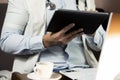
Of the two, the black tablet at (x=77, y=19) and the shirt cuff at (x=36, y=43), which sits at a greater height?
the black tablet at (x=77, y=19)

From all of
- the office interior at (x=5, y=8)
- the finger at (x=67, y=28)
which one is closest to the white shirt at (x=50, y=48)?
the finger at (x=67, y=28)

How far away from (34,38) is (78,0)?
14.9 inches

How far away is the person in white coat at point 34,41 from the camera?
3.65 feet

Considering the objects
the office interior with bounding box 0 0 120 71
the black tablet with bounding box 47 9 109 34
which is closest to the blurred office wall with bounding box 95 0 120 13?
the office interior with bounding box 0 0 120 71

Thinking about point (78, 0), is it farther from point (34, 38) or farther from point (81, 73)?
point (81, 73)

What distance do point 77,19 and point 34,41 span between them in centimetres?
27

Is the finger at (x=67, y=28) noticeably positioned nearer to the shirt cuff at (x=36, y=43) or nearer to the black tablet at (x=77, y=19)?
the black tablet at (x=77, y=19)

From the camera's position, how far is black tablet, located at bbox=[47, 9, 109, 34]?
882 millimetres

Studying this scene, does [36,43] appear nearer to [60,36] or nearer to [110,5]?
[60,36]

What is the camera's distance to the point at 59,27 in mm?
984

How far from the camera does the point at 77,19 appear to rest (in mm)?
918

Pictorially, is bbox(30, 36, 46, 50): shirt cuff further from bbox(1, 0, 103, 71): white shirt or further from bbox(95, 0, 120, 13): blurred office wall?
bbox(95, 0, 120, 13): blurred office wall

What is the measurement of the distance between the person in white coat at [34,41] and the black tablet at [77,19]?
0.35 ft

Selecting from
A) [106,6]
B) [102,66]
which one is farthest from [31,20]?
[106,6]
